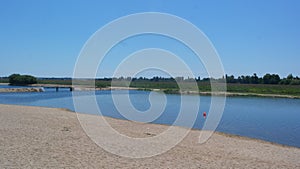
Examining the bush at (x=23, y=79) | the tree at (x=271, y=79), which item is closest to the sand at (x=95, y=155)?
the tree at (x=271, y=79)

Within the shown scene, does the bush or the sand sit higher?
the bush

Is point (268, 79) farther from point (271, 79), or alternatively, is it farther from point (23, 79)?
point (23, 79)

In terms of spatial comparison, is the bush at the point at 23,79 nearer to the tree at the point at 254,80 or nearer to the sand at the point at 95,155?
the tree at the point at 254,80

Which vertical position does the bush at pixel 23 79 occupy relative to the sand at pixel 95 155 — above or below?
above

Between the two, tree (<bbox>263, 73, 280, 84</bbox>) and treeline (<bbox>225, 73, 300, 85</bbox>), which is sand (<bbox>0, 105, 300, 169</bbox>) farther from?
tree (<bbox>263, 73, 280, 84</bbox>)

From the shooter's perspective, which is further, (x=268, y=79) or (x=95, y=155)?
(x=268, y=79)

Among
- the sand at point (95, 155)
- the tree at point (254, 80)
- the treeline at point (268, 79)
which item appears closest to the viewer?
the sand at point (95, 155)

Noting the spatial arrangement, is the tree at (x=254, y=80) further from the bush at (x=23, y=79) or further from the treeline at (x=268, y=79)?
the bush at (x=23, y=79)

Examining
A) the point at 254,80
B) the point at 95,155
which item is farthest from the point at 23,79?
the point at 95,155

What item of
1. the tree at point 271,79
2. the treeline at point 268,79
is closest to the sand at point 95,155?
the treeline at point 268,79

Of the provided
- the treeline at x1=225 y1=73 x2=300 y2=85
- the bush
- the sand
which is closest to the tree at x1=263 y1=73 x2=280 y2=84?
the treeline at x1=225 y1=73 x2=300 y2=85

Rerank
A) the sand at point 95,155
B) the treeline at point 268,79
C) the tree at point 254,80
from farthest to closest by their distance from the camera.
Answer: the tree at point 254,80 < the treeline at point 268,79 < the sand at point 95,155

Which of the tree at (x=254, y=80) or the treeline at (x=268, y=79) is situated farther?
the tree at (x=254, y=80)

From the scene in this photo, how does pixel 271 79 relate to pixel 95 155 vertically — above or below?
above
